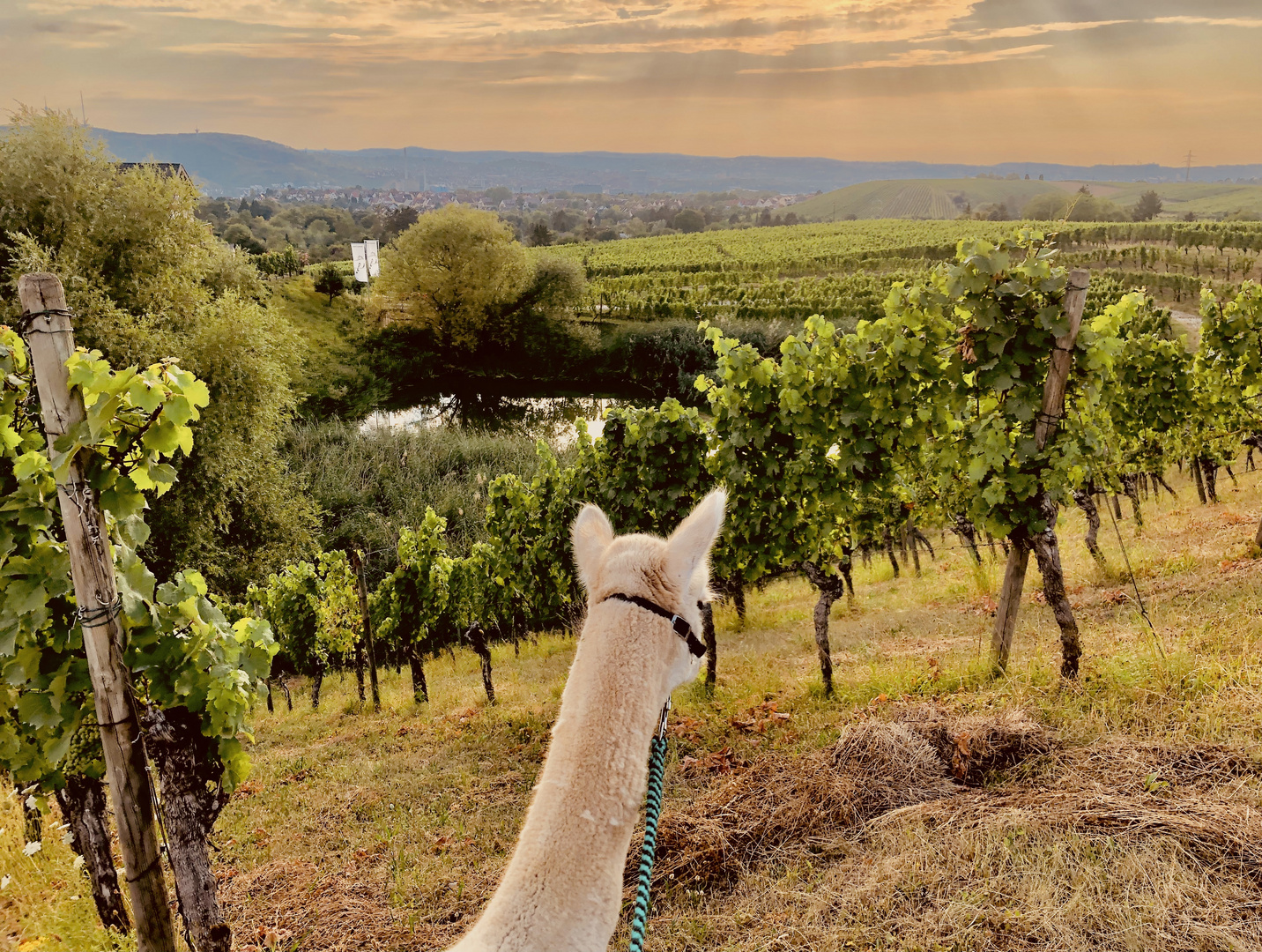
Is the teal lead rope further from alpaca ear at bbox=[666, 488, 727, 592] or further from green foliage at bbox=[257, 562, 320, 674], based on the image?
green foliage at bbox=[257, 562, 320, 674]

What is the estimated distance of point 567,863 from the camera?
6.44 feet

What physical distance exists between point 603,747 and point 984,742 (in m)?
4.54

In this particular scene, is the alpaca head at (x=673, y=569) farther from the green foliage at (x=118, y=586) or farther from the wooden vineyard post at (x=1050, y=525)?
the wooden vineyard post at (x=1050, y=525)

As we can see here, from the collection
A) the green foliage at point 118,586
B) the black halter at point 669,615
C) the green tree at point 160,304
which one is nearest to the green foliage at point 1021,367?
the black halter at point 669,615

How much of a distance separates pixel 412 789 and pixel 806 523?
6036 mm

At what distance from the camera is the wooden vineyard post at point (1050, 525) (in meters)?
6.54

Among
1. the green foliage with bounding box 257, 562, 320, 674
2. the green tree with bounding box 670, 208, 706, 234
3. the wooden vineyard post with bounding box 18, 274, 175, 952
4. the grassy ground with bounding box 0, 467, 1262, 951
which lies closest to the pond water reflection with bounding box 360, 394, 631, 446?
the green foliage with bounding box 257, 562, 320, 674

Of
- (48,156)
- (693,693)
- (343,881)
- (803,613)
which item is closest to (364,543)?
(48,156)

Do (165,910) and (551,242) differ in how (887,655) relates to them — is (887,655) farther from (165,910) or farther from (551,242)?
(551,242)

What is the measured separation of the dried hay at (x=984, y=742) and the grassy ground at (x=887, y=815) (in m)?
0.04

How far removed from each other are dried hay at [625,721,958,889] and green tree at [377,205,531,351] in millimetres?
51104

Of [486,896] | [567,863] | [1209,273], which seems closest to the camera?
[567,863]

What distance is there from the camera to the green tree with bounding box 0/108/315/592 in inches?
768

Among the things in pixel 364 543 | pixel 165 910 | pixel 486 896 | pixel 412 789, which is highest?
pixel 165 910
